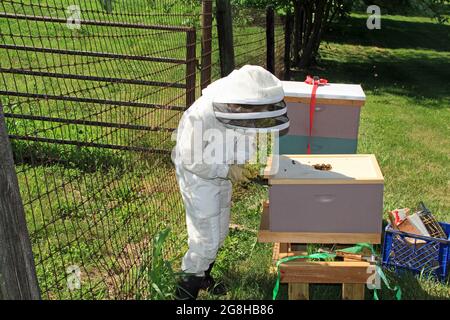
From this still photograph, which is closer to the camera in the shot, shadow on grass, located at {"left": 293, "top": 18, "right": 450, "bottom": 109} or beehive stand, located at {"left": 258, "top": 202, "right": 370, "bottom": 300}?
beehive stand, located at {"left": 258, "top": 202, "right": 370, "bottom": 300}

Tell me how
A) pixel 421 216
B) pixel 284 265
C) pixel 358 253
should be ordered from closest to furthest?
pixel 284 265 → pixel 358 253 → pixel 421 216

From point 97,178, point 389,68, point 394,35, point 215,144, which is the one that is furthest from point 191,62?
point 394,35

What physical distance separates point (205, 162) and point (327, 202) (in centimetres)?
86

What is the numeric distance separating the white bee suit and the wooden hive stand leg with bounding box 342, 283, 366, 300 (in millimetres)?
931

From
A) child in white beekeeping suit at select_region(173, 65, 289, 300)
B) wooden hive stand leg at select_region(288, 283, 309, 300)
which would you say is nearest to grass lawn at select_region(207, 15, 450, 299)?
wooden hive stand leg at select_region(288, 283, 309, 300)

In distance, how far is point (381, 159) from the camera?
766 cm

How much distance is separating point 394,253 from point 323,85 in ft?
5.20

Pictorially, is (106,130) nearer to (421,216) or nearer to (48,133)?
(48,133)

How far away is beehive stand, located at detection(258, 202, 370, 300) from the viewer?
3953mm

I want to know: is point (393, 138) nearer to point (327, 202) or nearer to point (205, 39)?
point (205, 39)

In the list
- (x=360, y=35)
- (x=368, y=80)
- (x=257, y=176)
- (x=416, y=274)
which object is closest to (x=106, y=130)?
(x=257, y=176)

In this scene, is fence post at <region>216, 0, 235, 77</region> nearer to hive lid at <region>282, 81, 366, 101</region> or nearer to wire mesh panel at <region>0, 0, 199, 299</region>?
wire mesh panel at <region>0, 0, 199, 299</region>

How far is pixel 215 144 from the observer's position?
3.97 metres

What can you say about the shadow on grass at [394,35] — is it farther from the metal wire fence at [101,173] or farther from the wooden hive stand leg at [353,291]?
the wooden hive stand leg at [353,291]
